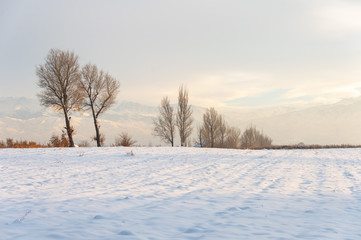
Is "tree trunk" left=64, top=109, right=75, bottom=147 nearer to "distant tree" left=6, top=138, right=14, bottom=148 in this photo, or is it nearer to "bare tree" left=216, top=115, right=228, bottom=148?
"distant tree" left=6, top=138, right=14, bottom=148

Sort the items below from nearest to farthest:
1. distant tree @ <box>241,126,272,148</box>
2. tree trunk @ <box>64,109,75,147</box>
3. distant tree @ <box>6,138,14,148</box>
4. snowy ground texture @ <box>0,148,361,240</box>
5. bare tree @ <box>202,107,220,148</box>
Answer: snowy ground texture @ <box>0,148,361,240</box> < distant tree @ <box>6,138,14,148</box> < tree trunk @ <box>64,109,75,147</box> < bare tree @ <box>202,107,220,148</box> < distant tree @ <box>241,126,272,148</box>

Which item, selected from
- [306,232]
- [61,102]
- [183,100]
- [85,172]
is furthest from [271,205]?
[183,100]

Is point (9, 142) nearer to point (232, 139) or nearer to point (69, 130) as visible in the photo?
point (69, 130)

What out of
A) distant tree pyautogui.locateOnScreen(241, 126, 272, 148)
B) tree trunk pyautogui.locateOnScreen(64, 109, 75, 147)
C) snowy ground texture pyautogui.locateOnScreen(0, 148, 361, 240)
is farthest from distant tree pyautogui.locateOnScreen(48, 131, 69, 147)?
distant tree pyautogui.locateOnScreen(241, 126, 272, 148)

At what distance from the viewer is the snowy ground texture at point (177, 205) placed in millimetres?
3934

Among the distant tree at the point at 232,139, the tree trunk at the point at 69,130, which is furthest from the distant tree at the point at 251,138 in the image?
the tree trunk at the point at 69,130

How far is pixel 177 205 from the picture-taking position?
5422 mm

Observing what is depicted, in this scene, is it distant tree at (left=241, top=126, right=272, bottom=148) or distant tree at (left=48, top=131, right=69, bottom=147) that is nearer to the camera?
distant tree at (left=48, top=131, right=69, bottom=147)

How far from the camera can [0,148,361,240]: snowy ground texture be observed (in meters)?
3.93

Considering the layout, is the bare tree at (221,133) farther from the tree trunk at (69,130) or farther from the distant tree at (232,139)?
the tree trunk at (69,130)

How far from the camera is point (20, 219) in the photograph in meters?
4.44

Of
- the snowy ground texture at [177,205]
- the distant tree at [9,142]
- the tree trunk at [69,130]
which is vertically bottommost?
the snowy ground texture at [177,205]

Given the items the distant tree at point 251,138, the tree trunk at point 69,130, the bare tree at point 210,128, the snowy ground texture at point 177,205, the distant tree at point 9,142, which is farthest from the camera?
the distant tree at point 251,138

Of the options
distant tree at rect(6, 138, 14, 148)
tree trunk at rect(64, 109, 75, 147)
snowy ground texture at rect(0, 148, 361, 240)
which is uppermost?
tree trunk at rect(64, 109, 75, 147)
